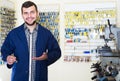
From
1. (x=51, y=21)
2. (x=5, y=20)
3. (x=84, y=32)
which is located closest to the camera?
(x=5, y=20)

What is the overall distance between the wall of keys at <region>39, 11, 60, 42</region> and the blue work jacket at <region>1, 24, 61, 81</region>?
6.44 feet

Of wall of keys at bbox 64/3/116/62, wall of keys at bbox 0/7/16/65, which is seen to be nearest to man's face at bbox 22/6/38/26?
wall of keys at bbox 0/7/16/65

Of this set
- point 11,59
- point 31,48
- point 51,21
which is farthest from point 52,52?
point 51,21

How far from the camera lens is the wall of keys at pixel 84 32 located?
12.9ft

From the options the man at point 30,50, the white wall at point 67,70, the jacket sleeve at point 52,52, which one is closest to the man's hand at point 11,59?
the man at point 30,50

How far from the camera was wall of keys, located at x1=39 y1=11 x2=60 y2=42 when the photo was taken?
13.4 feet

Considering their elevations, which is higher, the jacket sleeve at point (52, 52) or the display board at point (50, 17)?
the display board at point (50, 17)

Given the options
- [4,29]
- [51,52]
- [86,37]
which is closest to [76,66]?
[86,37]

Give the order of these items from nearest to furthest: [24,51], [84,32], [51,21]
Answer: [24,51] < [84,32] < [51,21]

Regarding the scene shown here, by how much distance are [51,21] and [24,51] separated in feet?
6.94

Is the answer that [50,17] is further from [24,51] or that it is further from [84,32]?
[24,51]

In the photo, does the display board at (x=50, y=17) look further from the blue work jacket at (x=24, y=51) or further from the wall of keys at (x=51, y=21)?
the blue work jacket at (x=24, y=51)

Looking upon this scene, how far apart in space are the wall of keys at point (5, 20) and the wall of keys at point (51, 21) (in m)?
0.48

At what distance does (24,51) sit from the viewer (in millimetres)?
2029
